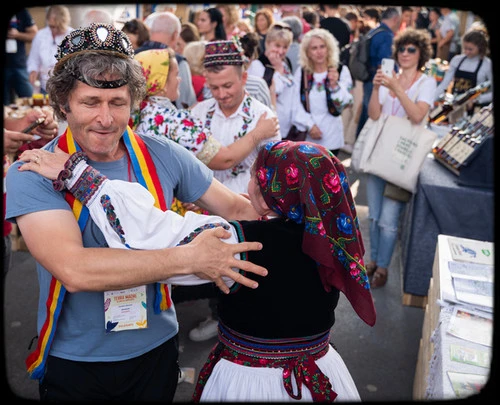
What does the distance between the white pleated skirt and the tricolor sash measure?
0.98 feet

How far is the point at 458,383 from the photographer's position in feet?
5.09

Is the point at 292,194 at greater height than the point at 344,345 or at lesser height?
greater

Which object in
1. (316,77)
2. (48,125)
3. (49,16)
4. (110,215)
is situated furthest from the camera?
(49,16)

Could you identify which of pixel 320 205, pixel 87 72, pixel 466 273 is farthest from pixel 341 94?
pixel 87 72

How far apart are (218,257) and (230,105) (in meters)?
1.81

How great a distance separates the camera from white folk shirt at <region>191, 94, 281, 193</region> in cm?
309

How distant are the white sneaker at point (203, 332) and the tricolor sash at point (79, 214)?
177 cm

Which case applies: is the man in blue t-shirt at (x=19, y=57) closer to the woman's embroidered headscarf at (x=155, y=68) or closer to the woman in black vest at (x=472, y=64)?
the woman's embroidered headscarf at (x=155, y=68)

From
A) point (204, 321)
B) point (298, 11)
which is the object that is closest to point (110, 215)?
point (204, 321)

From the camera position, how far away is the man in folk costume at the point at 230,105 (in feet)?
10.00

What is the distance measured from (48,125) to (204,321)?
5.69 feet

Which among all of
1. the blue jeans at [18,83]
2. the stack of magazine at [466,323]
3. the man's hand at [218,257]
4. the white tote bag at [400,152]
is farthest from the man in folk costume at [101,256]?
the blue jeans at [18,83]

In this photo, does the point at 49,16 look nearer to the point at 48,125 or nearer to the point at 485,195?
the point at 48,125

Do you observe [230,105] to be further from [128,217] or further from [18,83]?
[18,83]
